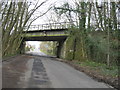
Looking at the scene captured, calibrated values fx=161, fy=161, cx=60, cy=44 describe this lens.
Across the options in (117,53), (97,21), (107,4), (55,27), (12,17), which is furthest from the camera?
(55,27)

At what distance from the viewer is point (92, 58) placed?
22156 mm

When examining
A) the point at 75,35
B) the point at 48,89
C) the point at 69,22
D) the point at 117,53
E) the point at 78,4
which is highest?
the point at 78,4

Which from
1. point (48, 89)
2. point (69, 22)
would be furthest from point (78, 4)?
point (48, 89)

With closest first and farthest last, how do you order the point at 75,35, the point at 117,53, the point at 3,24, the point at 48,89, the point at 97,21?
the point at 48,89 < the point at 117,53 < the point at 97,21 < the point at 3,24 < the point at 75,35

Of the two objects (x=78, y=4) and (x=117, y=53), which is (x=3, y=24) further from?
(x=117, y=53)

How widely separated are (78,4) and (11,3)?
924 cm

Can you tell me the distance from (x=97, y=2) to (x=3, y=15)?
11.9 metres

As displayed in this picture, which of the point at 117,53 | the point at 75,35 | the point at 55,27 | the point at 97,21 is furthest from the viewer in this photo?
the point at 55,27

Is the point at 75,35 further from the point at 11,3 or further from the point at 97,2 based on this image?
the point at 11,3

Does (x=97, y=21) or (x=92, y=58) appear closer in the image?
(x=97, y=21)

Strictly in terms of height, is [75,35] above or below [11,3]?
below

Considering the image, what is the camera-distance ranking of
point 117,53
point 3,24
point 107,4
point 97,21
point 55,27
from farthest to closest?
point 55,27 → point 3,24 → point 97,21 → point 107,4 → point 117,53

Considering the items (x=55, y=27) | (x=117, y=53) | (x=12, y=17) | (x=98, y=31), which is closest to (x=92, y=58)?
(x=98, y=31)

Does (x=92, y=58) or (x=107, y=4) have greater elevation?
(x=107, y=4)
